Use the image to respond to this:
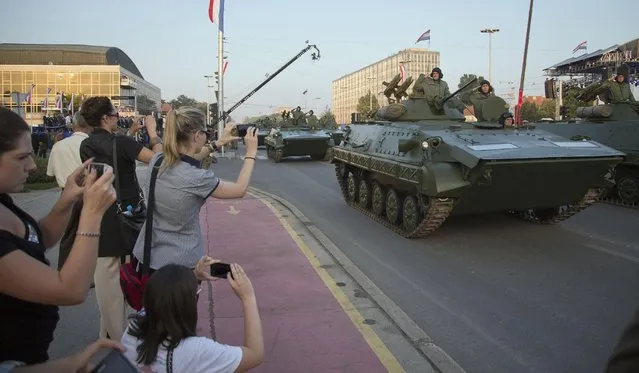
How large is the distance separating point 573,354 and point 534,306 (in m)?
1.10

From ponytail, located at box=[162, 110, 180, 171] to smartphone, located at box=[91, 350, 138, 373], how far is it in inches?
54.1

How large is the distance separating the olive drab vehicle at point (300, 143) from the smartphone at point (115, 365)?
799 inches

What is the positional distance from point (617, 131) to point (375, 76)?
67.0m

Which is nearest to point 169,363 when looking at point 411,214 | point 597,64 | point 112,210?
point 112,210

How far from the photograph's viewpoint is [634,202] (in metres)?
11.5

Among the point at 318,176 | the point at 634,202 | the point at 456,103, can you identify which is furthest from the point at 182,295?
the point at 318,176

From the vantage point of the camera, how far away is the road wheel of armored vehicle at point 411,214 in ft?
27.8

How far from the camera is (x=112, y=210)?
3.74m

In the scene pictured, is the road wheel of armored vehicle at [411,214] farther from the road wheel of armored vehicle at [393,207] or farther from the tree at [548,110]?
the tree at [548,110]

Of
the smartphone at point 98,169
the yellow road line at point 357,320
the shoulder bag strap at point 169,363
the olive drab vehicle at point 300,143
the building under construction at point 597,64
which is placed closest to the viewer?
the smartphone at point 98,169

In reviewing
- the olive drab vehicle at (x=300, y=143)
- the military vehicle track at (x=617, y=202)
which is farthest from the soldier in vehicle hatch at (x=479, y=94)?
the olive drab vehicle at (x=300, y=143)

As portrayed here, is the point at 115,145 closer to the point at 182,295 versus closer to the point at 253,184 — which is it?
the point at 182,295

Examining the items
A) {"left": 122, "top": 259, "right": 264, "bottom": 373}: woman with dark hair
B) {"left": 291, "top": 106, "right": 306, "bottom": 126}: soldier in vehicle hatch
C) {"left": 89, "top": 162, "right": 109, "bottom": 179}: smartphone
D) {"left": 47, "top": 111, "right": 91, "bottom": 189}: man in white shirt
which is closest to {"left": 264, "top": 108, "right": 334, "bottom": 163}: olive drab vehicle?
{"left": 291, "top": 106, "right": 306, "bottom": 126}: soldier in vehicle hatch

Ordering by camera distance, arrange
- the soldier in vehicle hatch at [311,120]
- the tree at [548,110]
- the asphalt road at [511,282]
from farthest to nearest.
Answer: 1. the tree at [548,110]
2. the soldier in vehicle hatch at [311,120]
3. the asphalt road at [511,282]
